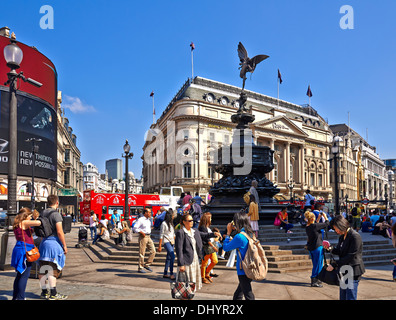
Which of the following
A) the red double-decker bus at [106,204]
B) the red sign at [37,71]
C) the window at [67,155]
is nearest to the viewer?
the red double-decker bus at [106,204]

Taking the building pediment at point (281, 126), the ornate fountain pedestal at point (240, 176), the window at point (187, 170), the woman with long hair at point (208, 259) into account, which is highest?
the building pediment at point (281, 126)

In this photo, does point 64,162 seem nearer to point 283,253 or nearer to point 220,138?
point 220,138

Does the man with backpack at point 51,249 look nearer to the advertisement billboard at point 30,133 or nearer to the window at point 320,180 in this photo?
the advertisement billboard at point 30,133

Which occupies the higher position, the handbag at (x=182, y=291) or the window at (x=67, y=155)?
the window at (x=67, y=155)

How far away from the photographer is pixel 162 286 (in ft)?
27.8

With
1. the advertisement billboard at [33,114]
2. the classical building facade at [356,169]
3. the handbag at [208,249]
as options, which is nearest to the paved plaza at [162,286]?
the handbag at [208,249]

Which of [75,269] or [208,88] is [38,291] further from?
[208,88]

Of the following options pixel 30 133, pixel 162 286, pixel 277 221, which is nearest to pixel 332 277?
pixel 162 286

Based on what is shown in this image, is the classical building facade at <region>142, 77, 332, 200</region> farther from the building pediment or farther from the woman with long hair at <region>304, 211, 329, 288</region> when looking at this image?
the woman with long hair at <region>304, 211, 329, 288</region>

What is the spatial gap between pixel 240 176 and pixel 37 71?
1619 inches

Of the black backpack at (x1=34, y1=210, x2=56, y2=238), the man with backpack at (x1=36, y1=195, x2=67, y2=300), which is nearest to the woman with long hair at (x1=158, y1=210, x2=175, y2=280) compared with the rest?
the man with backpack at (x1=36, y1=195, x2=67, y2=300)

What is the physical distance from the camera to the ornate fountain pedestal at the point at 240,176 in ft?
51.6

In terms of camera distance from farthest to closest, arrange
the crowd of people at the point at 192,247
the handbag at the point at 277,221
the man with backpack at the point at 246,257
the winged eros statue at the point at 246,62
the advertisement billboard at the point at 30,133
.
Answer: the advertisement billboard at the point at 30,133
the winged eros statue at the point at 246,62
the handbag at the point at 277,221
the crowd of people at the point at 192,247
the man with backpack at the point at 246,257

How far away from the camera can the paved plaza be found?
7.38 meters
